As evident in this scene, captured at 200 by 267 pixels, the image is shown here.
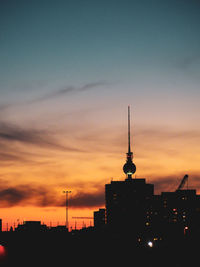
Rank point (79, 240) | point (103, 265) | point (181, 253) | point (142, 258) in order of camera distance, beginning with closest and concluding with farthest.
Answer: point (103, 265) < point (142, 258) < point (79, 240) < point (181, 253)

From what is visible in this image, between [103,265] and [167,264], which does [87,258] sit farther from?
[167,264]

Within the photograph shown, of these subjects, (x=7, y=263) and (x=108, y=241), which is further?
(x=108, y=241)

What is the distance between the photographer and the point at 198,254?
235 feet

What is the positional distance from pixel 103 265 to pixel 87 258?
14.0 ft

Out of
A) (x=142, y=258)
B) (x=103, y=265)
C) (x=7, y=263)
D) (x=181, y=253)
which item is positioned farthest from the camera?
(x=181, y=253)

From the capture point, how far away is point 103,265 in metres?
59.8

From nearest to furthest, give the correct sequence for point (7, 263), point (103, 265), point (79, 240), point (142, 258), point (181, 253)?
point (7, 263)
point (103, 265)
point (142, 258)
point (79, 240)
point (181, 253)

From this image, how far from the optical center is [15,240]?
65.4 m

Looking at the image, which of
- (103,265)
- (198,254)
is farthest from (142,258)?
(198,254)

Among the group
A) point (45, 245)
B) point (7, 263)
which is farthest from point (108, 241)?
point (7, 263)

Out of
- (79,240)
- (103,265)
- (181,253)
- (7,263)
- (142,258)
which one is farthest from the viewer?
(181,253)

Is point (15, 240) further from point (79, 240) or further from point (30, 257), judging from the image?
point (79, 240)

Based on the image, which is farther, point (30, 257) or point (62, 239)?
point (62, 239)

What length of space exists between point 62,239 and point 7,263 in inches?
560
